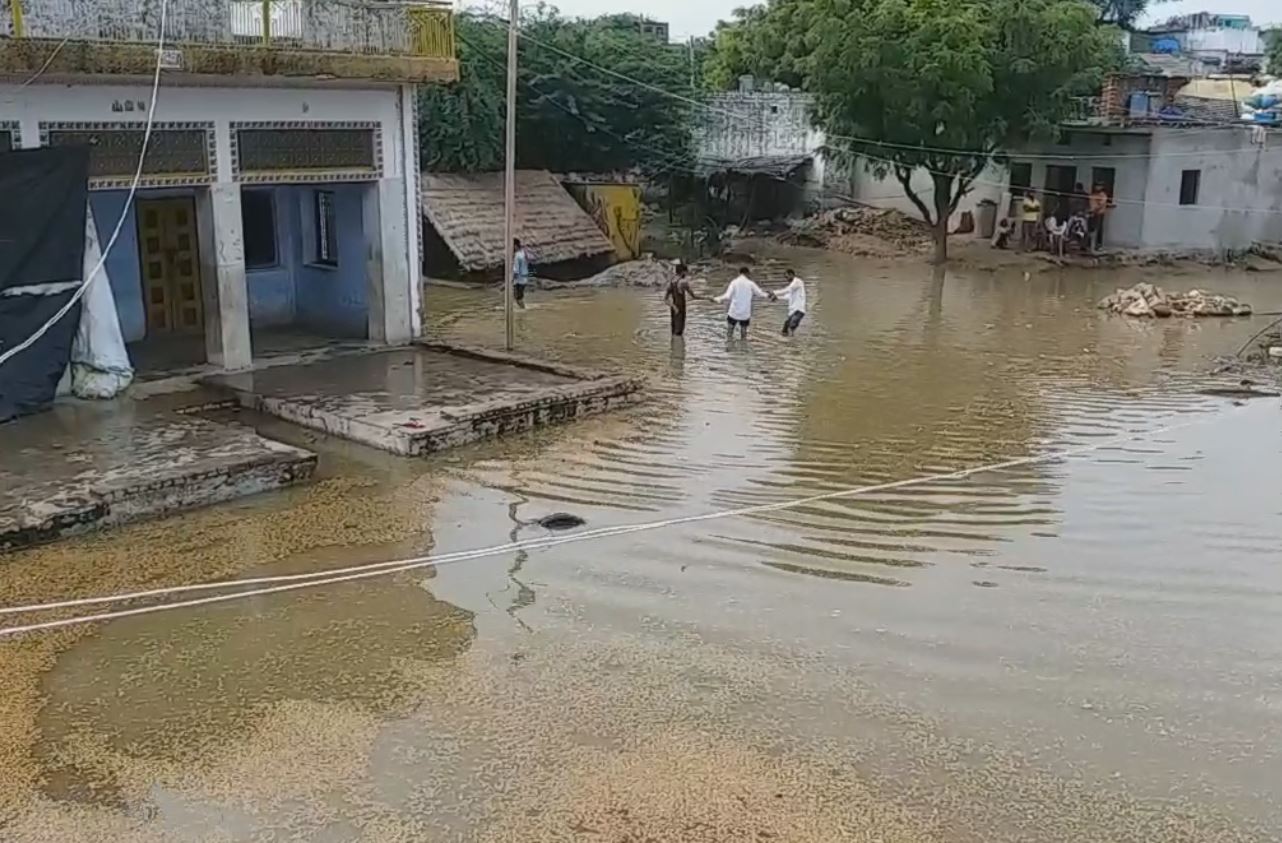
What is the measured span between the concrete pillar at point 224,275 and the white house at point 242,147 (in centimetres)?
2

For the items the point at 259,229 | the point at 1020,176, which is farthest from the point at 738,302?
the point at 1020,176

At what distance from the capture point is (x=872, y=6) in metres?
27.3

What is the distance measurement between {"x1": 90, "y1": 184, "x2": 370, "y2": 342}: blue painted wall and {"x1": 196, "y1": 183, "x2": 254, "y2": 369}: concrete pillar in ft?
6.42

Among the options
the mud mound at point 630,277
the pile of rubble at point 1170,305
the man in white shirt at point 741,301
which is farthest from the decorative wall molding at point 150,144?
the pile of rubble at point 1170,305

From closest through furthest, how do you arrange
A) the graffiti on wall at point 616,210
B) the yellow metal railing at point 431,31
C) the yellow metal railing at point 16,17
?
the yellow metal railing at point 16,17
the yellow metal railing at point 431,31
the graffiti on wall at point 616,210

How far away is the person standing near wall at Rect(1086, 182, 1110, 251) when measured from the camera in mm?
30250

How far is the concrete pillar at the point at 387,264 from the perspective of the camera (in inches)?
634

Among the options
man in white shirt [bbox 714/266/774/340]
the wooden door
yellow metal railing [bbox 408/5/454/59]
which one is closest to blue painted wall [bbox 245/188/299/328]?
the wooden door

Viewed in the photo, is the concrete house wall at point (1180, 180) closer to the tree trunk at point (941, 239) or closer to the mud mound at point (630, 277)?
the tree trunk at point (941, 239)

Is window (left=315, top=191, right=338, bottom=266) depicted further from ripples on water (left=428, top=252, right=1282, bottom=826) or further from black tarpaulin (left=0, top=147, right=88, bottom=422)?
black tarpaulin (left=0, top=147, right=88, bottom=422)

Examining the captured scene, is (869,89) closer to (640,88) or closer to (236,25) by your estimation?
(640,88)

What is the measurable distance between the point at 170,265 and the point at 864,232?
20.6 meters

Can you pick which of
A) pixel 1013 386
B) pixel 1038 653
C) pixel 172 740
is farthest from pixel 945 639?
pixel 1013 386

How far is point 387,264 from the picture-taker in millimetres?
16328
